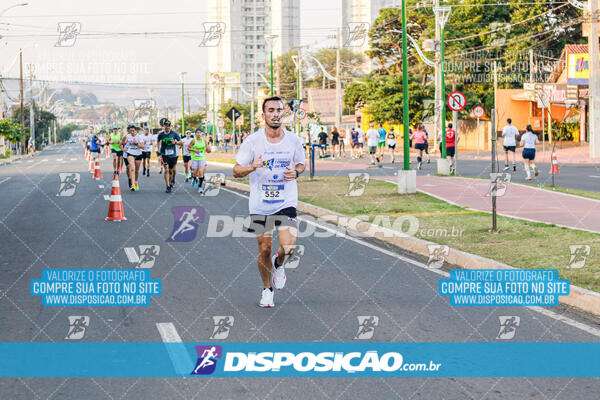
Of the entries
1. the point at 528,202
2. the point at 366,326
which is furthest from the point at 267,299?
the point at 528,202

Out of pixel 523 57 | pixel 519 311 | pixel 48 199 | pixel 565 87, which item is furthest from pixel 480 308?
pixel 523 57

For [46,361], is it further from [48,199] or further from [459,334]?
[48,199]

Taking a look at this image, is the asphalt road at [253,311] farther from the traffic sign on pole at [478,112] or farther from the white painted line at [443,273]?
the traffic sign on pole at [478,112]

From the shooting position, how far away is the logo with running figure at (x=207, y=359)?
619cm

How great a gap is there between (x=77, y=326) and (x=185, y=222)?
346 inches

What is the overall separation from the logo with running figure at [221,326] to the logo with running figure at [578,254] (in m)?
4.37

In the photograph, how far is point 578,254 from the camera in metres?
10.6

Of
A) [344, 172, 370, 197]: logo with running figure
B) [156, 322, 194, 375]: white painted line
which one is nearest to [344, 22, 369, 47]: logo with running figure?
[344, 172, 370, 197]: logo with running figure

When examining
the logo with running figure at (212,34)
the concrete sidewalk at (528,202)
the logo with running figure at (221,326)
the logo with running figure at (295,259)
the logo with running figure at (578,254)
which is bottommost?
the logo with running figure at (221,326)

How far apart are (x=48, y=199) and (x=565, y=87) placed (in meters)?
44.9

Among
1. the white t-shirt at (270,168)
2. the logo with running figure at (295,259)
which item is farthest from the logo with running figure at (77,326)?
the logo with running figure at (295,259)

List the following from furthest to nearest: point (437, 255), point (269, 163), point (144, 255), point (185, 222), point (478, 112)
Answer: point (478, 112), point (185, 222), point (144, 255), point (437, 255), point (269, 163)

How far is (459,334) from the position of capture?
23.8 ft

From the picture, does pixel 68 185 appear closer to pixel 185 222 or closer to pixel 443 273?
pixel 185 222
